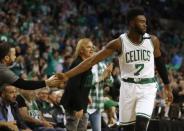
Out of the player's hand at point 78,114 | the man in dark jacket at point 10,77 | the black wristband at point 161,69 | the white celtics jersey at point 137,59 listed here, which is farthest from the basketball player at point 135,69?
the player's hand at point 78,114

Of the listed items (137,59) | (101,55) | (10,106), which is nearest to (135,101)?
(137,59)

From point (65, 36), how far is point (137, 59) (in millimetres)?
11571

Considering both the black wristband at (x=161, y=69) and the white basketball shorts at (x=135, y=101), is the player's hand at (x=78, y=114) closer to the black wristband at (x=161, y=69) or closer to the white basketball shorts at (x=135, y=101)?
the white basketball shorts at (x=135, y=101)

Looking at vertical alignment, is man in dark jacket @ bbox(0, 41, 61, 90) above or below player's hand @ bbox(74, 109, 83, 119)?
above

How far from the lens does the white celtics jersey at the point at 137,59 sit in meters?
7.87

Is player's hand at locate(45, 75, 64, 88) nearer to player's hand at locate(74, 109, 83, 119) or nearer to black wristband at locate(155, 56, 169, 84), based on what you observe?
player's hand at locate(74, 109, 83, 119)

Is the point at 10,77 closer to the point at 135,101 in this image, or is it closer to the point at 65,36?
the point at 135,101

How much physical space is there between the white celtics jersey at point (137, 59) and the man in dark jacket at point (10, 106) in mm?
1779

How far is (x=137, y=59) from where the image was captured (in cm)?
787

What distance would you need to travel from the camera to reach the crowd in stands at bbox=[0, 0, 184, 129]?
11.7m

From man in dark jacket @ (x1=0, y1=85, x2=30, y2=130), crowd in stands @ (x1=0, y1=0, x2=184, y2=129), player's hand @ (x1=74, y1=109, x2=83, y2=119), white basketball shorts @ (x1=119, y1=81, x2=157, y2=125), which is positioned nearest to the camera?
white basketball shorts @ (x1=119, y1=81, x2=157, y2=125)

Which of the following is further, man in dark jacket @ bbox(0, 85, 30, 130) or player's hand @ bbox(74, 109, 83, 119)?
player's hand @ bbox(74, 109, 83, 119)

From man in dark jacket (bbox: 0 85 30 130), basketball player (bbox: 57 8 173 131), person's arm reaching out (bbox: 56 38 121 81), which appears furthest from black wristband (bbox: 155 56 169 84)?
man in dark jacket (bbox: 0 85 30 130)

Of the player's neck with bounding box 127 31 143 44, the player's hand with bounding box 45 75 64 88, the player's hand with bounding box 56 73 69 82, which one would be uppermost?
the player's neck with bounding box 127 31 143 44
